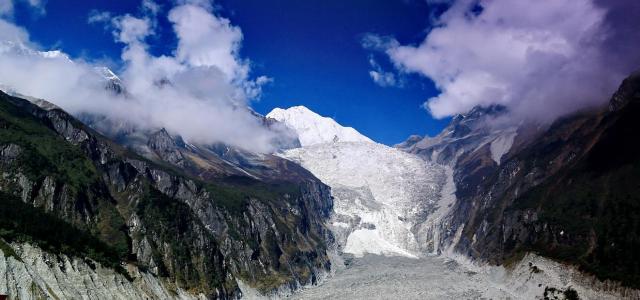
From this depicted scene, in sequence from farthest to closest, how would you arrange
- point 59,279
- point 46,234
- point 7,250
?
point 46,234
point 59,279
point 7,250

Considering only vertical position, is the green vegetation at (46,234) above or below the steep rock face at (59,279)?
above

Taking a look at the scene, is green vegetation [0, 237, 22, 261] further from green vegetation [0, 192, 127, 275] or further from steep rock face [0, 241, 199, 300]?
green vegetation [0, 192, 127, 275]

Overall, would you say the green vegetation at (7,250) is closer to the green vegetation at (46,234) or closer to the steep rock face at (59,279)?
the steep rock face at (59,279)

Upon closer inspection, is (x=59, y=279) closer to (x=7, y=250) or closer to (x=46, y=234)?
(x=7, y=250)

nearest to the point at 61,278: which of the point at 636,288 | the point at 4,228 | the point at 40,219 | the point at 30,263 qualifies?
the point at 30,263

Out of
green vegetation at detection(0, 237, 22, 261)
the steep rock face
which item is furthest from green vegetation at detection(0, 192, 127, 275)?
green vegetation at detection(0, 237, 22, 261)

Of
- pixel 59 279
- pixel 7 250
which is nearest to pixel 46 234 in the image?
pixel 59 279

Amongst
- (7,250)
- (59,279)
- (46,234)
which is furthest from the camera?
(46,234)

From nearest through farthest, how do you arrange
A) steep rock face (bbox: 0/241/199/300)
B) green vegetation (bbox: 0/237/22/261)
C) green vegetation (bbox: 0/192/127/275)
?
steep rock face (bbox: 0/241/199/300) < green vegetation (bbox: 0/237/22/261) < green vegetation (bbox: 0/192/127/275)

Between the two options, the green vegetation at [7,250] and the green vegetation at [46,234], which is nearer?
the green vegetation at [7,250]

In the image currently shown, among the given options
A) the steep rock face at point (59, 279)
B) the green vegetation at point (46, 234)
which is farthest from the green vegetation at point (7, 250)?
the green vegetation at point (46, 234)

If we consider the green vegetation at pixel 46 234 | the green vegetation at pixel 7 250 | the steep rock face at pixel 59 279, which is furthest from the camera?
the green vegetation at pixel 46 234

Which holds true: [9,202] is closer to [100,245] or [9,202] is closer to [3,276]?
[100,245]

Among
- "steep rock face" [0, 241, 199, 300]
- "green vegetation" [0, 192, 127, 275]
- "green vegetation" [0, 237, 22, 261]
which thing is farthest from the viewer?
"green vegetation" [0, 192, 127, 275]
